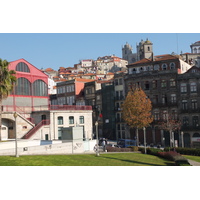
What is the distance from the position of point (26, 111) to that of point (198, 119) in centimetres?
2969

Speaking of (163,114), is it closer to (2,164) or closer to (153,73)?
(153,73)

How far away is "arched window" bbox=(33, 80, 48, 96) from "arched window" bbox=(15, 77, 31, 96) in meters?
1.30

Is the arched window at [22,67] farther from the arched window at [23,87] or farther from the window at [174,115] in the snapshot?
the window at [174,115]

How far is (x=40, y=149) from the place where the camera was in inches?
1257

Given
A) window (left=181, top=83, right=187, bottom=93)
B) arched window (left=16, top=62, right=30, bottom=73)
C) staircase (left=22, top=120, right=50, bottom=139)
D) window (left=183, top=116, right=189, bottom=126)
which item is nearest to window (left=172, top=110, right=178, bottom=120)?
window (left=183, top=116, right=189, bottom=126)

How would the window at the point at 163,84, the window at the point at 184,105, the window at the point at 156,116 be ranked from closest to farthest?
the window at the point at 184,105 → the window at the point at 156,116 → the window at the point at 163,84

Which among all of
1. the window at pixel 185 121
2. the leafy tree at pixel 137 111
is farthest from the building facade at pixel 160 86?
the leafy tree at pixel 137 111

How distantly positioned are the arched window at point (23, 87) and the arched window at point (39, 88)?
4.27 feet

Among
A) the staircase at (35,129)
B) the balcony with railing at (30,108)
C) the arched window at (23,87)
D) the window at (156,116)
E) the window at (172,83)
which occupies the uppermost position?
the window at (172,83)

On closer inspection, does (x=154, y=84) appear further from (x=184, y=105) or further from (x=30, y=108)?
(x=30, y=108)

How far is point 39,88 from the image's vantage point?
54031mm

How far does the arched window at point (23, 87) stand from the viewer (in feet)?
165

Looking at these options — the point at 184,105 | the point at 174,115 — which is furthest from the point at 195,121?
the point at 174,115

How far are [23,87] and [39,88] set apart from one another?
11.5ft
